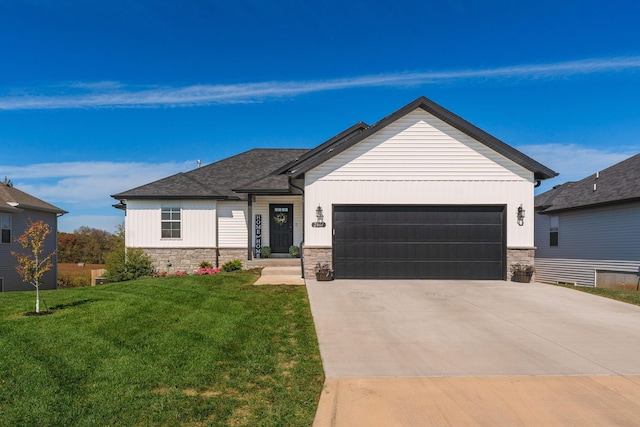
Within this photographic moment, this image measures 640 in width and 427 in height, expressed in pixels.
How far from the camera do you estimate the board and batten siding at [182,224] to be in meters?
18.8

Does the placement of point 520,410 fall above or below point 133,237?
below

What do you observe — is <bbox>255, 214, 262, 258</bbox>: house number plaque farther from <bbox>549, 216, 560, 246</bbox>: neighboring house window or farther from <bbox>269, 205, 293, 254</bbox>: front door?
<bbox>549, 216, 560, 246</bbox>: neighboring house window

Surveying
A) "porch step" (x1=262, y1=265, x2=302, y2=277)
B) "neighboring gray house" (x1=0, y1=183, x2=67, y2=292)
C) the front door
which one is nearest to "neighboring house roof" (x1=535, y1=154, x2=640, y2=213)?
"porch step" (x1=262, y1=265, x2=302, y2=277)

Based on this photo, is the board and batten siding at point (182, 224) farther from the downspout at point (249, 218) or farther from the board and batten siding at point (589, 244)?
the board and batten siding at point (589, 244)

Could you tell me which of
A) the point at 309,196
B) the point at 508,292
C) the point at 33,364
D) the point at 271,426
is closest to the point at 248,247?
the point at 309,196

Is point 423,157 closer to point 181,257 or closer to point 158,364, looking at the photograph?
point 158,364

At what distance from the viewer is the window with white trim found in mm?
18906

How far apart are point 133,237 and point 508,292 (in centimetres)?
1558

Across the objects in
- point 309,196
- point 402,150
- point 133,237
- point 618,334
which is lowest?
point 618,334

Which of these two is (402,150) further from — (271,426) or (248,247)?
(271,426)

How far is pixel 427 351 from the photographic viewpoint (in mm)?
6320

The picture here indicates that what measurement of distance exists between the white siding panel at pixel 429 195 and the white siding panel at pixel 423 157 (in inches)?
9.4

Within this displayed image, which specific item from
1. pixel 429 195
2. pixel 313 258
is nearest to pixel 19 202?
pixel 313 258

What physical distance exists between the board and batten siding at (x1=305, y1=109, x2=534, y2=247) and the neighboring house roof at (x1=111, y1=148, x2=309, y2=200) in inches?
155
